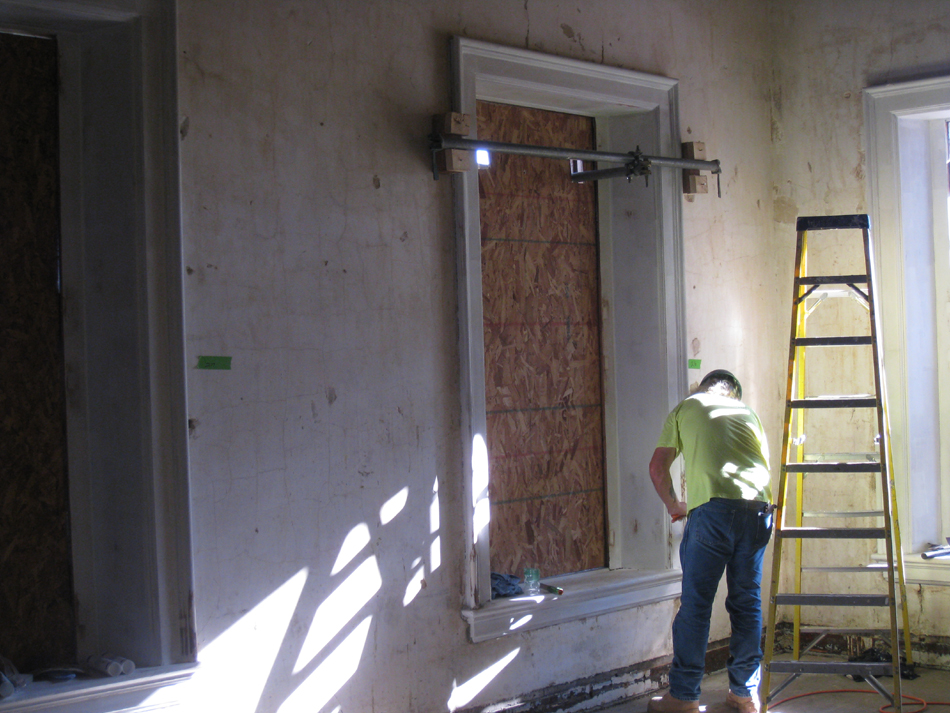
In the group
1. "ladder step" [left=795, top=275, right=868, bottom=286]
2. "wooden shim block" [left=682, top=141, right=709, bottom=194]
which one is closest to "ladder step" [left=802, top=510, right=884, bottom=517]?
"ladder step" [left=795, top=275, right=868, bottom=286]

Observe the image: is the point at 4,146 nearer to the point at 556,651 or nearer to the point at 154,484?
the point at 154,484

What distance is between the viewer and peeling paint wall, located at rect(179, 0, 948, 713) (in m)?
2.83

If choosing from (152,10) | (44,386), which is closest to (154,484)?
(44,386)

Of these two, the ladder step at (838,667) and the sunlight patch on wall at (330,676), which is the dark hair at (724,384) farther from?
the sunlight patch on wall at (330,676)

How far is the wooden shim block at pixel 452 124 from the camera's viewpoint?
3.27 m

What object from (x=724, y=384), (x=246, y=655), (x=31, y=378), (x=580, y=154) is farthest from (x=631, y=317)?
(x=31, y=378)

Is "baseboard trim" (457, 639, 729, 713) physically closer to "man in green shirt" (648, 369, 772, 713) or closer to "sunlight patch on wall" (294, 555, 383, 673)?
"man in green shirt" (648, 369, 772, 713)

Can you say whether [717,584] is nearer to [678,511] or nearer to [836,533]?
[678,511]

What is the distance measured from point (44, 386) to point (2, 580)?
591mm

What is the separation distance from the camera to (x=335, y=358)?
308cm

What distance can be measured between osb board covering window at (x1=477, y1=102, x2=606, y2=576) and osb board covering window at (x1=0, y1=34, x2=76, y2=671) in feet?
5.41

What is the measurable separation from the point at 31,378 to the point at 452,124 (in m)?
1.64

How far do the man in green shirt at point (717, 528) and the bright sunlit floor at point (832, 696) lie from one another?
0.15 meters

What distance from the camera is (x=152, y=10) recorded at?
8.89ft
